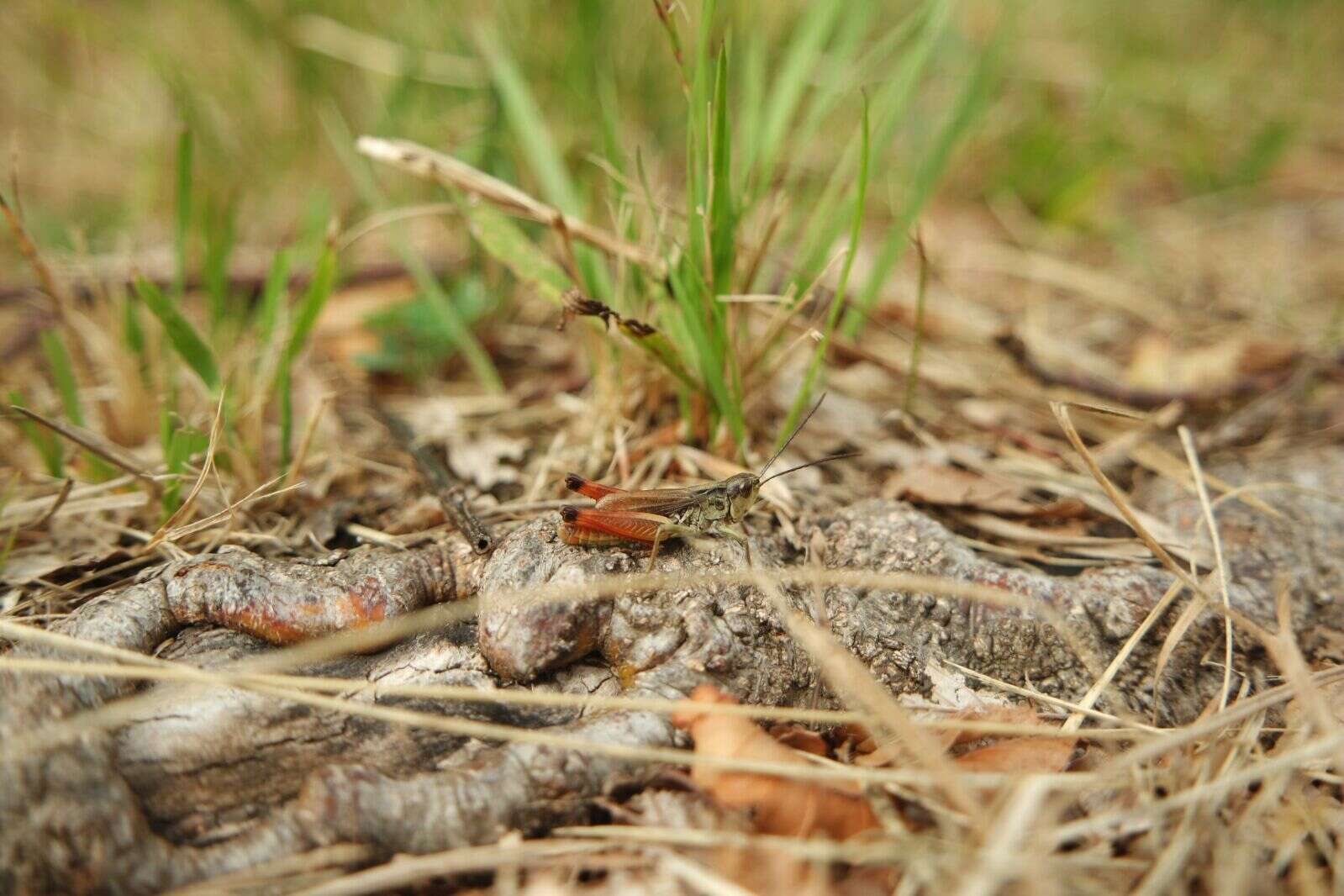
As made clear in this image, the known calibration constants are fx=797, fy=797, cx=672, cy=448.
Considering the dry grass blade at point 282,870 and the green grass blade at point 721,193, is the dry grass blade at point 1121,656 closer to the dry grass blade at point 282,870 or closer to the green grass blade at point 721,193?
the green grass blade at point 721,193

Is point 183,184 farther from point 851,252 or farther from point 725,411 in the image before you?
point 851,252

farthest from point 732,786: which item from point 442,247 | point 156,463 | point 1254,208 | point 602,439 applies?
point 1254,208

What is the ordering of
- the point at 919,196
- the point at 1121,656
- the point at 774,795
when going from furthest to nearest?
the point at 919,196 → the point at 1121,656 → the point at 774,795

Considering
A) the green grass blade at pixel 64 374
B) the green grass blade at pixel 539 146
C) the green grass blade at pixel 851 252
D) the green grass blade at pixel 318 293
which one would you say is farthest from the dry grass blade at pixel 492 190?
the green grass blade at pixel 64 374

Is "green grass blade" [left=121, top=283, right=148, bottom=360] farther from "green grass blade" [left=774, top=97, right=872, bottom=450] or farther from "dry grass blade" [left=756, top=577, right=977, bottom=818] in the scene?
"dry grass blade" [left=756, top=577, right=977, bottom=818]

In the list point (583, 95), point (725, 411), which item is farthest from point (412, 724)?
point (583, 95)
